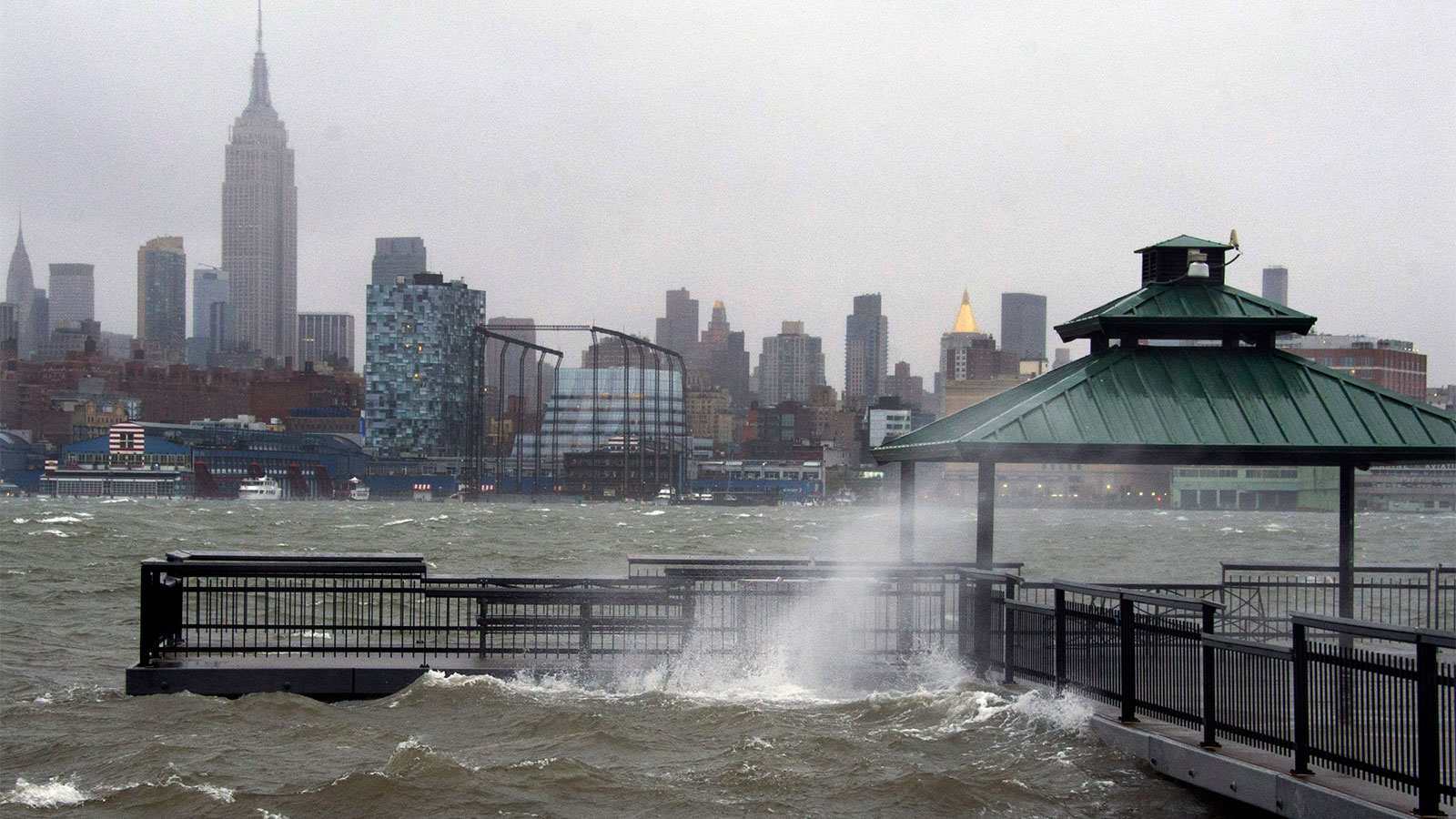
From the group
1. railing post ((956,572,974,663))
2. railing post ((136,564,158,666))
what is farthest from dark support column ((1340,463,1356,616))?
railing post ((136,564,158,666))

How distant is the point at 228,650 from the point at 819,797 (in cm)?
807

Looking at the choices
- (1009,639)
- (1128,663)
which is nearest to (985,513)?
(1009,639)

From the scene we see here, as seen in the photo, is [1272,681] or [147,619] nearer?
[1272,681]

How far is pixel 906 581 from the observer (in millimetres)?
17547

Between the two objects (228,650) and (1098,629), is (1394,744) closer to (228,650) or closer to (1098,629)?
(1098,629)

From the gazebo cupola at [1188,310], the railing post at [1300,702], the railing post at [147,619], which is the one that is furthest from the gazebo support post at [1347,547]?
the railing post at [147,619]

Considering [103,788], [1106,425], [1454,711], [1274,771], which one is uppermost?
[1106,425]

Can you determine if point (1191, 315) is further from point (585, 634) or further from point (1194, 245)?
point (585, 634)

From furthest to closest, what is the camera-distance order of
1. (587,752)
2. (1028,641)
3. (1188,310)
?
(1188,310) → (1028,641) → (587,752)

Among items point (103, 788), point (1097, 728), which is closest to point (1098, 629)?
point (1097, 728)

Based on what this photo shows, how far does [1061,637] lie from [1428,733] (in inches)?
213

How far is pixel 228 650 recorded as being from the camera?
1731 centimetres

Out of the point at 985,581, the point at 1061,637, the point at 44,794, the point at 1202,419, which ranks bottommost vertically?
the point at 44,794

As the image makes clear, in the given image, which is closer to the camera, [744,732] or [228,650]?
[744,732]
